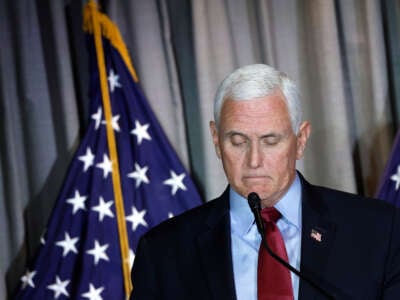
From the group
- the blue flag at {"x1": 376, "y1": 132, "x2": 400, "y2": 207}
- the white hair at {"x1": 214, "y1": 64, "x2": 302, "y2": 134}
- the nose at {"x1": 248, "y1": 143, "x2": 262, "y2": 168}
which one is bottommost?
the blue flag at {"x1": 376, "y1": 132, "x2": 400, "y2": 207}

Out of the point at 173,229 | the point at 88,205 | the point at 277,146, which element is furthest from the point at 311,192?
the point at 88,205

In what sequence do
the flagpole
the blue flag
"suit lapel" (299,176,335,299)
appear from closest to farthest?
"suit lapel" (299,176,335,299)
the blue flag
the flagpole

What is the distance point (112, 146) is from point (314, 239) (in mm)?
1591

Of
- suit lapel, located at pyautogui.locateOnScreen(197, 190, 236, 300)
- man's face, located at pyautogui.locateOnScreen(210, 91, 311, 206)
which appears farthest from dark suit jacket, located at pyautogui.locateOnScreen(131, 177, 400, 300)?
man's face, located at pyautogui.locateOnScreen(210, 91, 311, 206)

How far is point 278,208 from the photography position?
184cm

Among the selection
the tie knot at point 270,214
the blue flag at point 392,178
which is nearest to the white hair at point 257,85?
the tie knot at point 270,214

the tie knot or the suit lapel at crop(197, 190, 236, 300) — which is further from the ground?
the tie knot

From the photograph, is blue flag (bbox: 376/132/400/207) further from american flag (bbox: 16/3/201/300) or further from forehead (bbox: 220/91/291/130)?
forehead (bbox: 220/91/291/130)

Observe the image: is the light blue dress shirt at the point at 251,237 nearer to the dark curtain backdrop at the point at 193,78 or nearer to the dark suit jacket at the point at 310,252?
the dark suit jacket at the point at 310,252

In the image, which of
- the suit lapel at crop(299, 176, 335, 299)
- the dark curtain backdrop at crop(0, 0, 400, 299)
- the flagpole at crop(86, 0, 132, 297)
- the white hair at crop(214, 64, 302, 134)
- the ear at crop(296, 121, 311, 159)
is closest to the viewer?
the suit lapel at crop(299, 176, 335, 299)

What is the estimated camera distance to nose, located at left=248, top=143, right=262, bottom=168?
1.80m

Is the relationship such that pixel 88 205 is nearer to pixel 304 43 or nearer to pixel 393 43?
pixel 304 43

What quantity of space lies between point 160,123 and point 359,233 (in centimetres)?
176

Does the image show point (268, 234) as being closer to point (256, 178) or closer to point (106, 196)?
point (256, 178)
